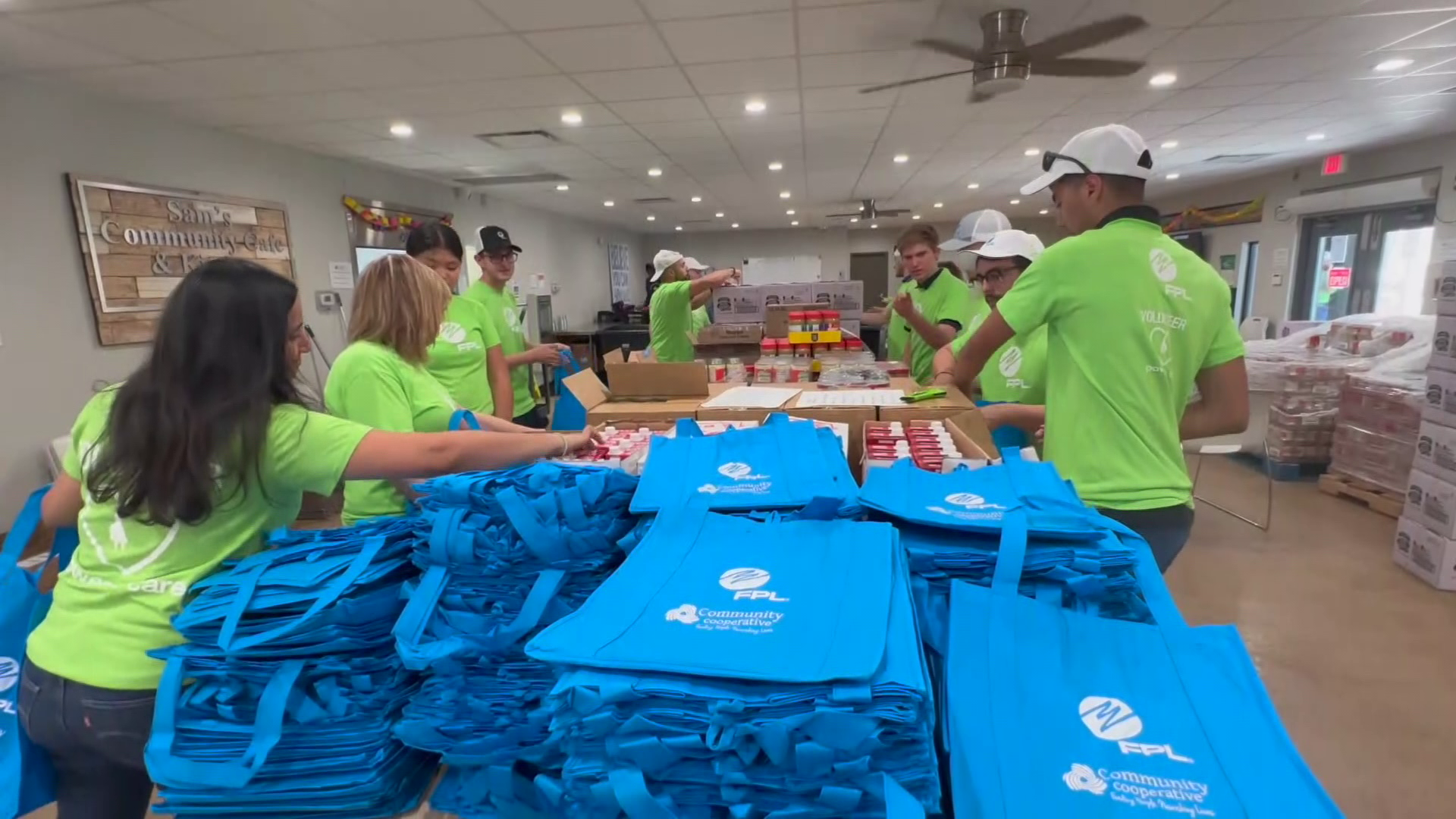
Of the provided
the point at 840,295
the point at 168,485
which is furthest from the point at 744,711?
the point at 840,295

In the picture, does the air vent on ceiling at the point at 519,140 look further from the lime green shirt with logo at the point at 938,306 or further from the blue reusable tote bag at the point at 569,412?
the blue reusable tote bag at the point at 569,412

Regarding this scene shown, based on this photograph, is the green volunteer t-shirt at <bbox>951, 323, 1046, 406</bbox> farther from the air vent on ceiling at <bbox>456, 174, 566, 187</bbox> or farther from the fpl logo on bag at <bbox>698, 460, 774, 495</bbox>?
the air vent on ceiling at <bbox>456, 174, 566, 187</bbox>

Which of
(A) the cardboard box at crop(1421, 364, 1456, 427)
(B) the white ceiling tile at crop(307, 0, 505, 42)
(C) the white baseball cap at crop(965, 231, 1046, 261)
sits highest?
(B) the white ceiling tile at crop(307, 0, 505, 42)

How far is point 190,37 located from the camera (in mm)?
3080

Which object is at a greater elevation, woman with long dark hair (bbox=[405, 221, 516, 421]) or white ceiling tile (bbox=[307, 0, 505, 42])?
white ceiling tile (bbox=[307, 0, 505, 42])

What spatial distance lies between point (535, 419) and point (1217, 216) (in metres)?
10.5

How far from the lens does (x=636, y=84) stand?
161 inches

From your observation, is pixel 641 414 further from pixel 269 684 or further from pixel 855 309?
pixel 855 309

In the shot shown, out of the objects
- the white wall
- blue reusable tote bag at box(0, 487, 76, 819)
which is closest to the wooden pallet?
blue reusable tote bag at box(0, 487, 76, 819)

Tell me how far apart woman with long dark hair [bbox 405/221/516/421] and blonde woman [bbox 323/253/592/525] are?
93cm

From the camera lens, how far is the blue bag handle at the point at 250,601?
2.65 ft

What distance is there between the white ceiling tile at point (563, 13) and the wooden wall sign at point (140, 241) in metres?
1.86

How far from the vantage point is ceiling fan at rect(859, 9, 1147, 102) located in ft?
10.3

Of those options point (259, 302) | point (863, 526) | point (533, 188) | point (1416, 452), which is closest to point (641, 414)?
point (259, 302)
